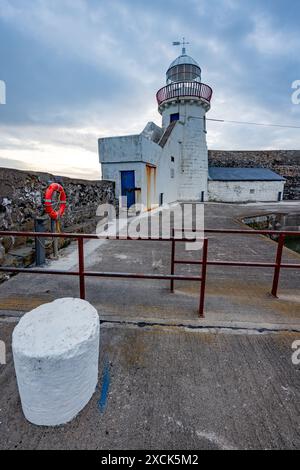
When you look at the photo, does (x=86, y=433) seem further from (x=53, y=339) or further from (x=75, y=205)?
(x=75, y=205)

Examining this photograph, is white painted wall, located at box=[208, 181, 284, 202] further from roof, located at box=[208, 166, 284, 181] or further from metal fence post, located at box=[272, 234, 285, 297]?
metal fence post, located at box=[272, 234, 285, 297]

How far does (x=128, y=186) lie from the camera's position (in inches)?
399

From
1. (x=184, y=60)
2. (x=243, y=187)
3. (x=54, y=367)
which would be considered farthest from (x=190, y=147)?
(x=54, y=367)

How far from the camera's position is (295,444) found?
133 cm

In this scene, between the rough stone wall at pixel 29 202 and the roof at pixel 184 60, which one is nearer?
the rough stone wall at pixel 29 202

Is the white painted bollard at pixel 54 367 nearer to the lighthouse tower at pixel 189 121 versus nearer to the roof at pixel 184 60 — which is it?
the lighthouse tower at pixel 189 121

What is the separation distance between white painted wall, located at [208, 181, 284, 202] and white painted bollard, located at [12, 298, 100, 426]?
21.1m

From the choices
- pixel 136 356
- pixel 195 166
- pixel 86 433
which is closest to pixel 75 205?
pixel 136 356

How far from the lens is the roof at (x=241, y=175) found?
70.6 ft

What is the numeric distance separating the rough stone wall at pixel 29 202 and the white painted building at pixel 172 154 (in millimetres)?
3078

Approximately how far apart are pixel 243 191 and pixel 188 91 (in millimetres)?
9971

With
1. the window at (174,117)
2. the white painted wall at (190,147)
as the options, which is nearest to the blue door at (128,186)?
the white painted wall at (190,147)

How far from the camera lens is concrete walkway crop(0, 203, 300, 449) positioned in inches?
53.6
